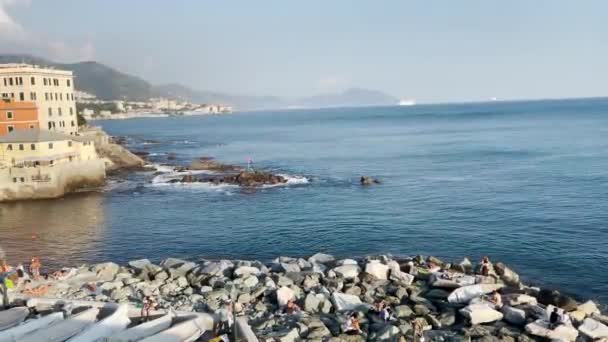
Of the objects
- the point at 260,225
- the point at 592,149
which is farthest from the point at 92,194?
the point at 592,149

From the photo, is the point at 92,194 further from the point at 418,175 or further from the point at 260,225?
the point at 418,175

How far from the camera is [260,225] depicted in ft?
143

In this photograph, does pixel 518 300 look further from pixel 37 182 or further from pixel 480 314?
pixel 37 182

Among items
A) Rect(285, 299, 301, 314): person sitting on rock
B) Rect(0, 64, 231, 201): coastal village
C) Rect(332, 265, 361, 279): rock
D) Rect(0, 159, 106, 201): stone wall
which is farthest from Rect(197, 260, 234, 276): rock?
Rect(0, 64, 231, 201): coastal village

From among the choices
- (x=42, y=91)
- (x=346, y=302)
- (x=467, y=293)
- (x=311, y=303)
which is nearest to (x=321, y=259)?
(x=311, y=303)

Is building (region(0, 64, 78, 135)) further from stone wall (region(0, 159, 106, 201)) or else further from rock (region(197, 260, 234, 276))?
rock (region(197, 260, 234, 276))

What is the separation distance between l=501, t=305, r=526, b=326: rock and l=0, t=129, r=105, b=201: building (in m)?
47.7

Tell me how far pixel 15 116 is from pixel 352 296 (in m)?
57.2

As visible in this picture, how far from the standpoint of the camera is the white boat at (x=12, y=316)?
19984 mm

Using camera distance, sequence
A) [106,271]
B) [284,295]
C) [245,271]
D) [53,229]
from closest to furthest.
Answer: [284,295] → [245,271] → [106,271] → [53,229]

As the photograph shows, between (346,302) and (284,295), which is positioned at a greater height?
(284,295)

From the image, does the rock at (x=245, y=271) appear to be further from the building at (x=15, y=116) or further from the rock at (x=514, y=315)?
the building at (x=15, y=116)

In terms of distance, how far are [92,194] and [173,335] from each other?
4435 centimetres

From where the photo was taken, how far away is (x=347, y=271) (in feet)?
90.8
